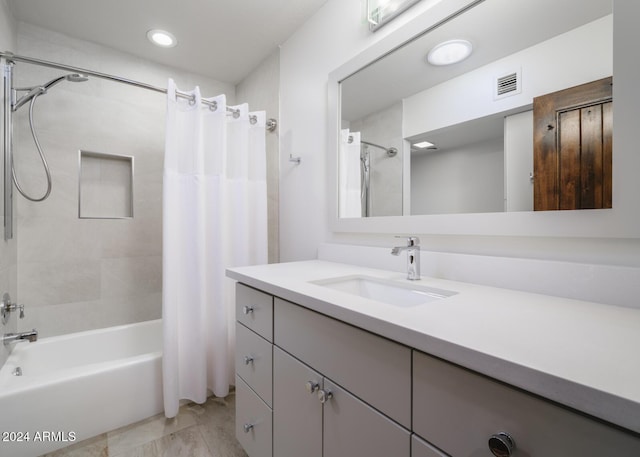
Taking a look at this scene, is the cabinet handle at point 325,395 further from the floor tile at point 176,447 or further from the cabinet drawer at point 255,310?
the floor tile at point 176,447

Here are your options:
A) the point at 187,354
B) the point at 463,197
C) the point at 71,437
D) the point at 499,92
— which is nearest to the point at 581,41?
the point at 499,92

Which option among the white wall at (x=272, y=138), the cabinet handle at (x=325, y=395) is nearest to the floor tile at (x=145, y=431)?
the white wall at (x=272, y=138)

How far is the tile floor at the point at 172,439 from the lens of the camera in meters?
1.34

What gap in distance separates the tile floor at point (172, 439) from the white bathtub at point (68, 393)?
5 centimetres

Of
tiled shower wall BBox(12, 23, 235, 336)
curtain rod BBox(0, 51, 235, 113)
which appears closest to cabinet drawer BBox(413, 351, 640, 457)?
curtain rod BBox(0, 51, 235, 113)

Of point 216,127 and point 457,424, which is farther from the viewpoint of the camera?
point 216,127

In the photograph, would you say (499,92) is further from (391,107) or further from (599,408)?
(599,408)

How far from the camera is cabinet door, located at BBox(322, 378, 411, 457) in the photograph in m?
0.60

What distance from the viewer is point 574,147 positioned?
78 centimetres

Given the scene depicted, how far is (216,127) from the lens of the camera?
1756mm

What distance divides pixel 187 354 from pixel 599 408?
5.90ft

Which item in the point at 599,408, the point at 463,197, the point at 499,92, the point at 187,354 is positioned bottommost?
the point at 187,354

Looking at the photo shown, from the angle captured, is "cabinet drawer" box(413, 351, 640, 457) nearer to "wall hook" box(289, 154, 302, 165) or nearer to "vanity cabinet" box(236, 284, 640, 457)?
"vanity cabinet" box(236, 284, 640, 457)

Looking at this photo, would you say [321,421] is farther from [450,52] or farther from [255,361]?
[450,52]
